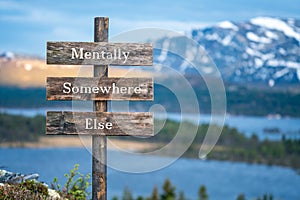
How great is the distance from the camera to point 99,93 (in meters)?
11.1

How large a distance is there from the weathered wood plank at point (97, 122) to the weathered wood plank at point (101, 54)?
2.76 feet

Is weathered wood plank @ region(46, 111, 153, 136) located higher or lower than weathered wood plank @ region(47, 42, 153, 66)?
lower

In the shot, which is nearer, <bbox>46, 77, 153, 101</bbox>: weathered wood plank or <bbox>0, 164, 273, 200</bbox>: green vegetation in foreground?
<bbox>0, 164, 273, 200</bbox>: green vegetation in foreground

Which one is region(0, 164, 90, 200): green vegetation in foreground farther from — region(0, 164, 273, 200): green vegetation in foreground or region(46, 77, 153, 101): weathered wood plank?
region(46, 77, 153, 101): weathered wood plank

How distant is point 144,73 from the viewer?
1226cm

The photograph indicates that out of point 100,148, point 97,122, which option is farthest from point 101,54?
point 100,148

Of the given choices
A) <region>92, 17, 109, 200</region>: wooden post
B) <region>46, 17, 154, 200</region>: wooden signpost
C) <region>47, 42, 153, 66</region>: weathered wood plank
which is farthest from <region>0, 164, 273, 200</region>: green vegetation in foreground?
<region>47, 42, 153, 66</region>: weathered wood plank

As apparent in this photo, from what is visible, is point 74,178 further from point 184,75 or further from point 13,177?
point 184,75

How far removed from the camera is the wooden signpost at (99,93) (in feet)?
36.3

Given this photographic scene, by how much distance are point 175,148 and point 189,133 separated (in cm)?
46

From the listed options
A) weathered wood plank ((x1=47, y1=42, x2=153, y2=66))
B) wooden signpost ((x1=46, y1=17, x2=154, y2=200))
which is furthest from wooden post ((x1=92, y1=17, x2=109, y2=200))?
weathered wood plank ((x1=47, y1=42, x2=153, y2=66))

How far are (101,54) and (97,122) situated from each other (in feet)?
3.65

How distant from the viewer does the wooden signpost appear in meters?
11.1

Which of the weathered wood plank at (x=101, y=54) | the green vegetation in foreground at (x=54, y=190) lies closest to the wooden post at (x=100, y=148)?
the weathered wood plank at (x=101, y=54)
